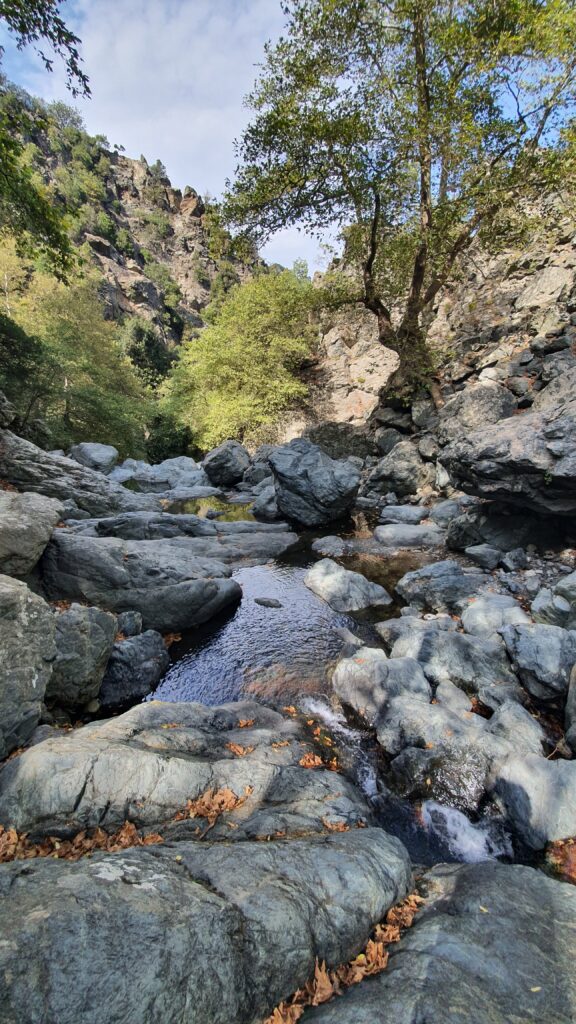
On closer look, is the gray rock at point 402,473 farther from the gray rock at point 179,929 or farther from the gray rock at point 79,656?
the gray rock at point 179,929

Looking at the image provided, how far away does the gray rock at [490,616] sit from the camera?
Answer: 24.3ft

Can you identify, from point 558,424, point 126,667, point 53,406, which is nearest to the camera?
point 126,667

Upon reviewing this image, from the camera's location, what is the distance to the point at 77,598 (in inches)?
301

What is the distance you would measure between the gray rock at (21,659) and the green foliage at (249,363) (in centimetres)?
2666

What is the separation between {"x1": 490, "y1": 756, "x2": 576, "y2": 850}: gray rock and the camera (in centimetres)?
403

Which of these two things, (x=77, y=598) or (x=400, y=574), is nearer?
(x=77, y=598)

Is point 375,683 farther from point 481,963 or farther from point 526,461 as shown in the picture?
point 526,461

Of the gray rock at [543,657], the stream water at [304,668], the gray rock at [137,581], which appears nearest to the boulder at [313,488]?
the stream water at [304,668]

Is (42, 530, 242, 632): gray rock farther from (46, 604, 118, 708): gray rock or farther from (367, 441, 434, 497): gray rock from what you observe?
(367, 441, 434, 497): gray rock

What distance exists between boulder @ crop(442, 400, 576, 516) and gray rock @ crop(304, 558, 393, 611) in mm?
3763

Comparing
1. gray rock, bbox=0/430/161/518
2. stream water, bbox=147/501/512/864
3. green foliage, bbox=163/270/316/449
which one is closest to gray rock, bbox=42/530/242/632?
stream water, bbox=147/501/512/864

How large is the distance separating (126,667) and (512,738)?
5387 mm

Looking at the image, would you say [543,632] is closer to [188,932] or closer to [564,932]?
[564,932]

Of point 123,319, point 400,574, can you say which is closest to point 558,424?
point 400,574
